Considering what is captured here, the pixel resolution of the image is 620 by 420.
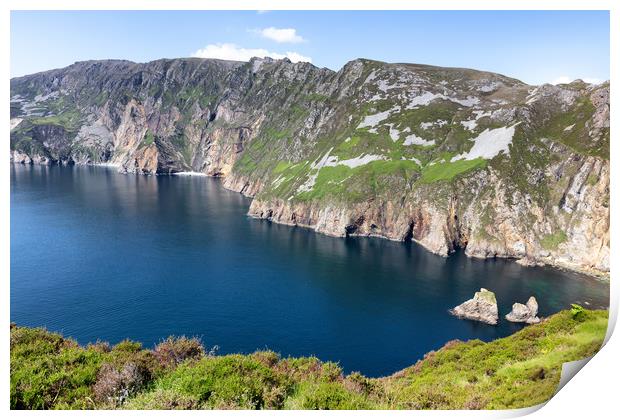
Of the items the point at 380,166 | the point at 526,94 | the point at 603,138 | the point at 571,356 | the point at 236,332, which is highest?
the point at 526,94

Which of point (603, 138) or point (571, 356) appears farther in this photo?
point (603, 138)

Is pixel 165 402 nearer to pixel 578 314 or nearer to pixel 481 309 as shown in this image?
pixel 578 314

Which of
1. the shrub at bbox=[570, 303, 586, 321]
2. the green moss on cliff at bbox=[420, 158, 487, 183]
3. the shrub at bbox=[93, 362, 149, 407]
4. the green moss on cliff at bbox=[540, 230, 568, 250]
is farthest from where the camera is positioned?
the green moss on cliff at bbox=[420, 158, 487, 183]

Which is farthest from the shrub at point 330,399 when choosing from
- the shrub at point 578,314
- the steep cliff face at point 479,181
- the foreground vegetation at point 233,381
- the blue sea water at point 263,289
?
the steep cliff face at point 479,181

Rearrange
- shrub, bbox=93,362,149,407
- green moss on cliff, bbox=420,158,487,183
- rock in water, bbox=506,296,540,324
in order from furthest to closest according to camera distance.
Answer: green moss on cliff, bbox=420,158,487,183, rock in water, bbox=506,296,540,324, shrub, bbox=93,362,149,407

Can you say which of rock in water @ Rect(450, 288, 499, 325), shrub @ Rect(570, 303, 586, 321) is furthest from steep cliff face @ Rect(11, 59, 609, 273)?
shrub @ Rect(570, 303, 586, 321)

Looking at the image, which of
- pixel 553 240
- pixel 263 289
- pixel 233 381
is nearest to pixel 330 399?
pixel 233 381

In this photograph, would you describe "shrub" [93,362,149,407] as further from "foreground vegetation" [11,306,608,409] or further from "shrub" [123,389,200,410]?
"shrub" [123,389,200,410]

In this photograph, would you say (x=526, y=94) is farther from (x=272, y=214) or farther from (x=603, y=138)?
(x=272, y=214)

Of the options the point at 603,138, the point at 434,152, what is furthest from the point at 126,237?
the point at 603,138
